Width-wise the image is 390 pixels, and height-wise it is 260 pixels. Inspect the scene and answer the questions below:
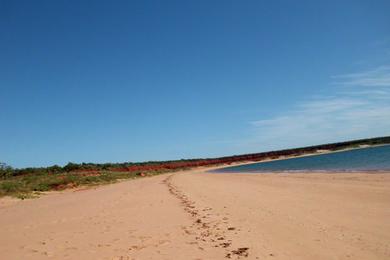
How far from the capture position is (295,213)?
1085 centimetres

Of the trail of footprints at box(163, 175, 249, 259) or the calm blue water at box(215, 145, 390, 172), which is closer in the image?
the trail of footprints at box(163, 175, 249, 259)

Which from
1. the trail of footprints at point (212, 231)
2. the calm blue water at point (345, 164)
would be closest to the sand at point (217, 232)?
the trail of footprints at point (212, 231)

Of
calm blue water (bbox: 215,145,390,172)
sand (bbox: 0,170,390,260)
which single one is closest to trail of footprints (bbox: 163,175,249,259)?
sand (bbox: 0,170,390,260)

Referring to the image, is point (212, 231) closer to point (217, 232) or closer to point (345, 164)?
point (217, 232)

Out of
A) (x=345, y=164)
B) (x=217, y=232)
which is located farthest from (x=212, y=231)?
(x=345, y=164)

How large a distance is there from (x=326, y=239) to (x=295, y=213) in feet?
10.9

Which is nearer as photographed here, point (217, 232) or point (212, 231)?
point (217, 232)

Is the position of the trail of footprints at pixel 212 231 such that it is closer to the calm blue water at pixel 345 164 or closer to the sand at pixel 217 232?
the sand at pixel 217 232

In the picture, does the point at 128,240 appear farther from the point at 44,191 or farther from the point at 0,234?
the point at 44,191

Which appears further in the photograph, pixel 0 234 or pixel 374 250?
pixel 0 234

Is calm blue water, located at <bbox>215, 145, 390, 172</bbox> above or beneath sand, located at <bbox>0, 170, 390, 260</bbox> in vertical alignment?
above

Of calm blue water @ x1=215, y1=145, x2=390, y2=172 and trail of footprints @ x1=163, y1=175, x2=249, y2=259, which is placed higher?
calm blue water @ x1=215, y1=145, x2=390, y2=172

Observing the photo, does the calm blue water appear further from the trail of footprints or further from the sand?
the trail of footprints

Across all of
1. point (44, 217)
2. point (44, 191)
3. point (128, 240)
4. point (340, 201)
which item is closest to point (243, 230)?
point (128, 240)
